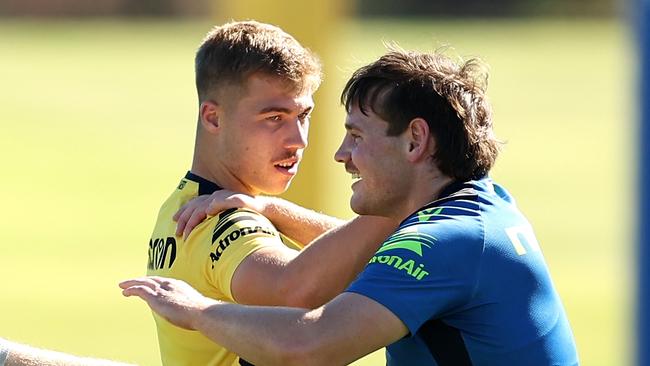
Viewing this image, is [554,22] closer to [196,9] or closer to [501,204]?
[196,9]

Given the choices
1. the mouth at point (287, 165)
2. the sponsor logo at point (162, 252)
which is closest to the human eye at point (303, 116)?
the mouth at point (287, 165)

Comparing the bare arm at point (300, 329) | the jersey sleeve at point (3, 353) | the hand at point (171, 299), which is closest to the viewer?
the bare arm at point (300, 329)

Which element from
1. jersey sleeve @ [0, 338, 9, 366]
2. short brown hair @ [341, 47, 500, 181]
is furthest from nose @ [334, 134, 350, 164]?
jersey sleeve @ [0, 338, 9, 366]

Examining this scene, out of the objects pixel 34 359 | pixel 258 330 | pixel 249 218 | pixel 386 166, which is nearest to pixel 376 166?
pixel 386 166

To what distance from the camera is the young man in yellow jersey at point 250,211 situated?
13.7ft

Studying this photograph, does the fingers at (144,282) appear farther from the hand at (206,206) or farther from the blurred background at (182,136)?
the blurred background at (182,136)

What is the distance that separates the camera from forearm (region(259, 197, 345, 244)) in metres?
4.71

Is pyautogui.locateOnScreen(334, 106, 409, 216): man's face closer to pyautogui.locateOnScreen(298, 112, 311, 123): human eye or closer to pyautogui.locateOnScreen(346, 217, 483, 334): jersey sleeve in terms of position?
pyautogui.locateOnScreen(346, 217, 483, 334): jersey sleeve

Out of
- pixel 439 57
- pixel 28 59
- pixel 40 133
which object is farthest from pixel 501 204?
pixel 28 59

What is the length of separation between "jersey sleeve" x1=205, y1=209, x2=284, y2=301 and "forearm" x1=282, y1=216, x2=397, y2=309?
0.40ft

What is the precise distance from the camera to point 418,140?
408 centimetres

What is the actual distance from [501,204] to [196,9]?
4793 cm

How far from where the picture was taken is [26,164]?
71.5 ft

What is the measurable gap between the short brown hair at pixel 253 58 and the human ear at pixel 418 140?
2.04 ft
